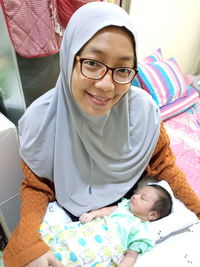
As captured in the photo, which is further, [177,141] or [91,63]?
[177,141]

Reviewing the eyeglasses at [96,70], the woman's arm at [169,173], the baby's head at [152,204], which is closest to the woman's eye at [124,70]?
the eyeglasses at [96,70]

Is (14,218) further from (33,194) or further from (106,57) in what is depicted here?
(106,57)

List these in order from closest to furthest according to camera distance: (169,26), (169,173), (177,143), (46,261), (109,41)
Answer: (109,41) < (46,261) < (169,173) < (177,143) < (169,26)

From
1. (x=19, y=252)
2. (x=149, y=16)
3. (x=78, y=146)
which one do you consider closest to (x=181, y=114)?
(x=149, y=16)

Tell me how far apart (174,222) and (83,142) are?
0.52m

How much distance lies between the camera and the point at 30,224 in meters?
0.89

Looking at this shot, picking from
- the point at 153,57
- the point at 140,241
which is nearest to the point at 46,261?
the point at 140,241

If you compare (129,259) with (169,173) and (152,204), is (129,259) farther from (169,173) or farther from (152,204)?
(169,173)

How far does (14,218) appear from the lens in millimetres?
1290

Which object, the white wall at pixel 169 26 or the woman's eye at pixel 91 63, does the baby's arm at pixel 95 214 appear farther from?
the white wall at pixel 169 26

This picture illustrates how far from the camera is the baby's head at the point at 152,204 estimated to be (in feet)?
3.31

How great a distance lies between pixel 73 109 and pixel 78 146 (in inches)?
7.1

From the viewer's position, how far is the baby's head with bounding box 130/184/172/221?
39.8 inches

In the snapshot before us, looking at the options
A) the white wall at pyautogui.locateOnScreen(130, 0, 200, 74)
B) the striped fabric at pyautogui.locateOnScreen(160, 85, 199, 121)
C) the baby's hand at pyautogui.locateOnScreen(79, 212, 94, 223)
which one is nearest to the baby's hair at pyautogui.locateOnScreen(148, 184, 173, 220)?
the baby's hand at pyautogui.locateOnScreen(79, 212, 94, 223)
